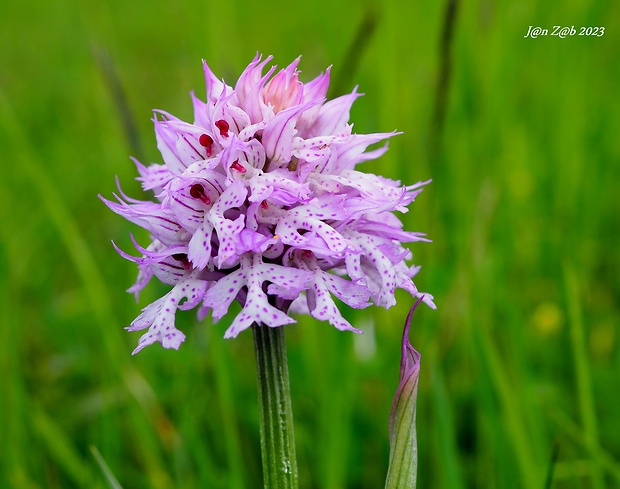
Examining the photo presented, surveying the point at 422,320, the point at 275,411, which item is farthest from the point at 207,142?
the point at 422,320

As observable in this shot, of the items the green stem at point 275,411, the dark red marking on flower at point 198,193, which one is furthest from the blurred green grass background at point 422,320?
the dark red marking on flower at point 198,193

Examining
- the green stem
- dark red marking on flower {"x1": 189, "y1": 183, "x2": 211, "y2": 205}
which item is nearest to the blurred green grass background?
the green stem

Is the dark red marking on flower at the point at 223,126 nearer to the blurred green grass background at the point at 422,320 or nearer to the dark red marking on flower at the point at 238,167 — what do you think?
the dark red marking on flower at the point at 238,167

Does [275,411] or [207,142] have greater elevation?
[207,142]

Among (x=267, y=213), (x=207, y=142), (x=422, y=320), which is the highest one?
(x=207, y=142)

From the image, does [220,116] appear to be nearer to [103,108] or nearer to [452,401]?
[452,401]

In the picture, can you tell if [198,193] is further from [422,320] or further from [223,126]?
[422,320]
